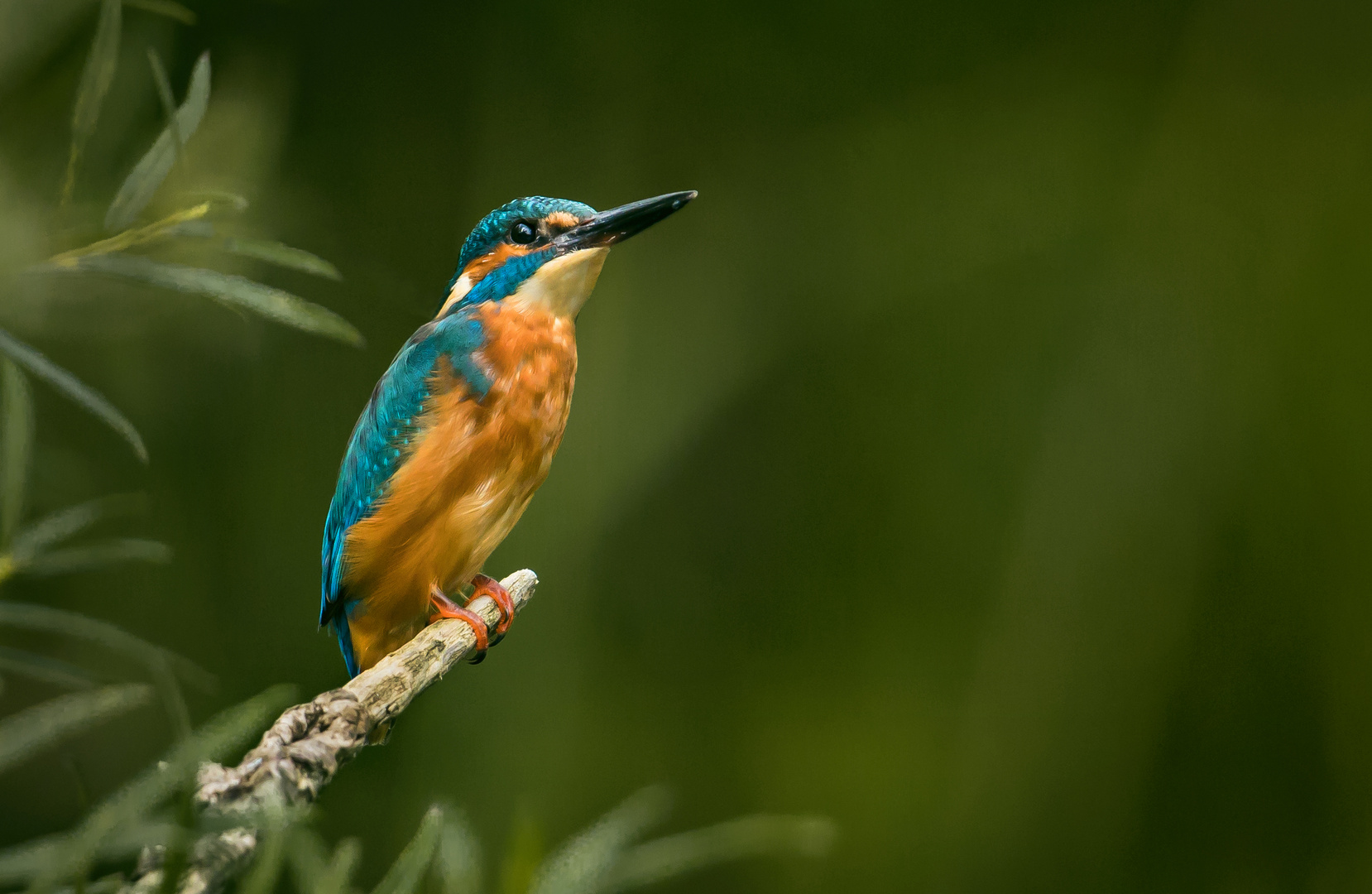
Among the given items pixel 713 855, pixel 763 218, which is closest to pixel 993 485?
pixel 763 218

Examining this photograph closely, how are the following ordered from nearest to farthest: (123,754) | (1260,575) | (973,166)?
(123,754), (1260,575), (973,166)

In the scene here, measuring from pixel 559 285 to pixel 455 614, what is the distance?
377 mm

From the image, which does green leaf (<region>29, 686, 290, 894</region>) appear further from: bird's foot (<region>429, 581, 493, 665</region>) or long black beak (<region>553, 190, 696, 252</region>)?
long black beak (<region>553, 190, 696, 252</region>)

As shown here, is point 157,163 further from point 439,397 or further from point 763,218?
point 763,218

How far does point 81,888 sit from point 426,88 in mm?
2224

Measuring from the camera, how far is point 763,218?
8.27 ft

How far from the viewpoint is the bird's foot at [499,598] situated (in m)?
1.20

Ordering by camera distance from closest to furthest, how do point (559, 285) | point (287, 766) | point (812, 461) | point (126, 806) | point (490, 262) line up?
point (126, 806) < point (287, 766) < point (559, 285) < point (490, 262) < point (812, 461)

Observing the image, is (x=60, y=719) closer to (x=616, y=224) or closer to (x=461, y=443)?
(x=461, y=443)

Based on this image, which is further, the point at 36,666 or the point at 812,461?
the point at 812,461

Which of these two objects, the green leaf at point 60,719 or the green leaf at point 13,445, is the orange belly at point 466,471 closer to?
the green leaf at point 13,445

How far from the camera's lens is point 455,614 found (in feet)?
3.72

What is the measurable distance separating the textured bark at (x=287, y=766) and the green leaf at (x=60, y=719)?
7cm

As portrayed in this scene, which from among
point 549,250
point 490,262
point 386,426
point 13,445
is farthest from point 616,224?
point 13,445
